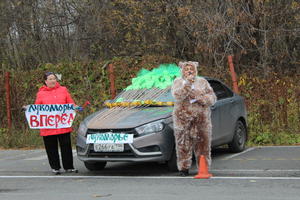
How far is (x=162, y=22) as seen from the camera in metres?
18.7

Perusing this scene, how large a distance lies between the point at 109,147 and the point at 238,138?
131 inches

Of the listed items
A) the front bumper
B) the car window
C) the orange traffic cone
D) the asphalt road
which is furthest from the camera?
the car window

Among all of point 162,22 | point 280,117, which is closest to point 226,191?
point 280,117

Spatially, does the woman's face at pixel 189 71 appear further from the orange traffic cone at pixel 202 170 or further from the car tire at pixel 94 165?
the car tire at pixel 94 165

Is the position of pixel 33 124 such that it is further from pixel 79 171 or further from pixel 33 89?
pixel 33 89

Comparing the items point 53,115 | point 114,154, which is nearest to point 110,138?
point 114,154

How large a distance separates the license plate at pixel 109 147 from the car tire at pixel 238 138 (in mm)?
2991

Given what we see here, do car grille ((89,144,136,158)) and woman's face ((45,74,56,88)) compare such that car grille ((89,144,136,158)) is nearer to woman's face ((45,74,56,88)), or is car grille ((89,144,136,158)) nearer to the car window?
woman's face ((45,74,56,88))

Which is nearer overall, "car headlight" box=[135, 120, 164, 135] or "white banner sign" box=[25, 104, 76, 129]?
"car headlight" box=[135, 120, 164, 135]

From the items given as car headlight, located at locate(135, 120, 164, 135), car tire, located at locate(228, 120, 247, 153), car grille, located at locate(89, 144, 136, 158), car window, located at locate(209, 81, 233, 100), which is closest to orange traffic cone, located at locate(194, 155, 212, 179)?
car headlight, located at locate(135, 120, 164, 135)

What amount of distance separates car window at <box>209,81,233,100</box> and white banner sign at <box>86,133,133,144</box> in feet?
8.33

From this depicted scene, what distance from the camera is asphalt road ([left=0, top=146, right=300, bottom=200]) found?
758 cm

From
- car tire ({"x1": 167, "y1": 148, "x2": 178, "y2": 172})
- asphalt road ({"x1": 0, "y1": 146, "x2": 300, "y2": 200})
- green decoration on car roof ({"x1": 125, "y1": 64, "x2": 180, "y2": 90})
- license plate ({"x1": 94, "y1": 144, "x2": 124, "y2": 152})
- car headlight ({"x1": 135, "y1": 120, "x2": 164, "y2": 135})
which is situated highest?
green decoration on car roof ({"x1": 125, "y1": 64, "x2": 180, "y2": 90})

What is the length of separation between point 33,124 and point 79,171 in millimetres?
1160
